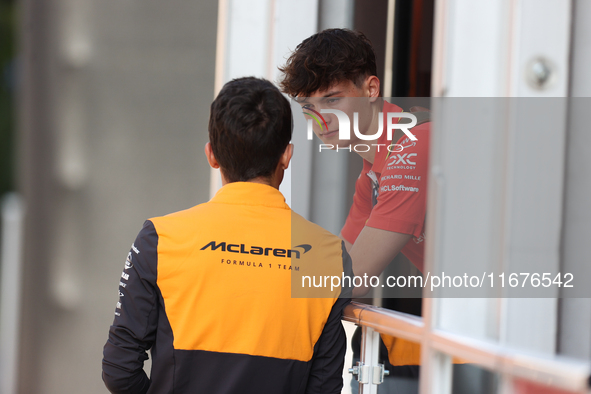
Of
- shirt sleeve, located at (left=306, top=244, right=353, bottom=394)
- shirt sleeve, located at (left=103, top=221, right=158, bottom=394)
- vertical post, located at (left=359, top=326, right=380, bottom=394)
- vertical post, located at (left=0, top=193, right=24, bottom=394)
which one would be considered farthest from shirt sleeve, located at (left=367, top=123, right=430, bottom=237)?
vertical post, located at (left=0, top=193, right=24, bottom=394)

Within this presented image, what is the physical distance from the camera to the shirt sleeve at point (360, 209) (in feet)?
5.94

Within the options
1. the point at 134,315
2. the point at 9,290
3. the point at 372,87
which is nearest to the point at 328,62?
the point at 372,87

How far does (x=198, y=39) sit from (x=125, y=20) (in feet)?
1.68

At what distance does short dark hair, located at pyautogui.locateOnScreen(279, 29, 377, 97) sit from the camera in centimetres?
163

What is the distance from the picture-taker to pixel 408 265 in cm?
191

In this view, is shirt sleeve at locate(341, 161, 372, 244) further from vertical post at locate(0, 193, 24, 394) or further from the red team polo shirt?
vertical post at locate(0, 193, 24, 394)

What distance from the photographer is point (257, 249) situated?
1222mm

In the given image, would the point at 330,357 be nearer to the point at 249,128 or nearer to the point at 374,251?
the point at 374,251

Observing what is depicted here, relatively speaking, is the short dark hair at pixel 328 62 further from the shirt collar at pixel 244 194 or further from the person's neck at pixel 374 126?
the shirt collar at pixel 244 194

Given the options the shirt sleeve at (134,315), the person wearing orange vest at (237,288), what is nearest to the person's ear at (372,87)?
the person wearing orange vest at (237,288)

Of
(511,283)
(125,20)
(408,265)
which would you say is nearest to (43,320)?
(125,20)

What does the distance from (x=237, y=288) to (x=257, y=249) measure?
9cm

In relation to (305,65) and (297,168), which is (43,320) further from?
(305,65)

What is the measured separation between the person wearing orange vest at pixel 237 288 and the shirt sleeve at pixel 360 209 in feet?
1.74
